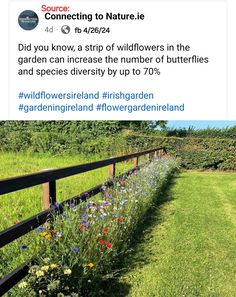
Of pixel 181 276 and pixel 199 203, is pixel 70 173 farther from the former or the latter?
pixel 199 203

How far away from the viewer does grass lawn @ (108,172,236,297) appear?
435 cm

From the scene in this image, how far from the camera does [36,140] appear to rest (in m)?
21.5

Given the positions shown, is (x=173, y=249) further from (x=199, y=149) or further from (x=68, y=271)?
(x=199, y=149)

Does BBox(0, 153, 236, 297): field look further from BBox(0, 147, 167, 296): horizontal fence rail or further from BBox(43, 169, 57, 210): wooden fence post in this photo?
BBox(43, 169, 57, 210): wooden fence post

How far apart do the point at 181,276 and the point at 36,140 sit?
17785 millimetres

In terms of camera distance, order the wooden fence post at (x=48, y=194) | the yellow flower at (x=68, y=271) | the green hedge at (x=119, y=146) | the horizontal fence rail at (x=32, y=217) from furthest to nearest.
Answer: the green hedge at (x=119, y=146) < the wooden fence post at (x=48, y=194) < the yellow flower at (x=68, y=271) < the horizontal fence rail at (x=32, y=217)

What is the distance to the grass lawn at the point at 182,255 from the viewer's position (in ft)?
14.3
